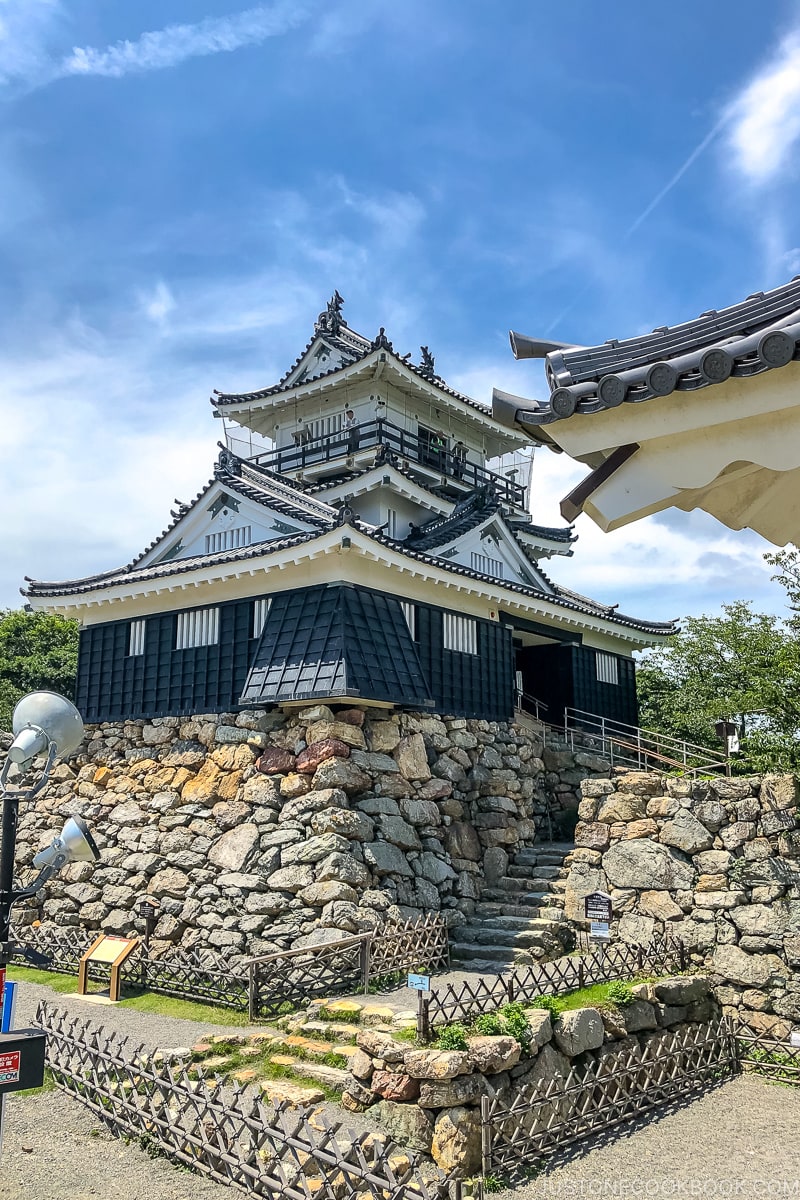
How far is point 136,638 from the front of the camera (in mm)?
19547

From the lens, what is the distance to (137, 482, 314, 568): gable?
19.4m

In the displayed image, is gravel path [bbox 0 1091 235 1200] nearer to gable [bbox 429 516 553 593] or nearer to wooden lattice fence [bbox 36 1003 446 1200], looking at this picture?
wooden lattice fence [bbox 36 1003 446 1200]

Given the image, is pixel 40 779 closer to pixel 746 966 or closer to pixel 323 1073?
pixel 323 1073

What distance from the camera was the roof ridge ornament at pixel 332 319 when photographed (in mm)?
26797

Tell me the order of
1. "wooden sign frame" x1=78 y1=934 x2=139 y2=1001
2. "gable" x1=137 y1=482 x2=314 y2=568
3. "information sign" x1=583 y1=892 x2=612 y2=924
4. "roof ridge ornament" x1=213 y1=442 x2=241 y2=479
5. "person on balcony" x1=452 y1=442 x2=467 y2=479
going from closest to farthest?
1. "information sign" x1=583 y1=892 x2=612 y2=924
2. "wooden sign frame" x1=78 y1=934 x2=139 y2=1001
3. "gable" x1=137 y1=482 x2=314 y2=568
4. "roof ridge ornament" x1=213 y1=442 x2=241 y2=479
5. "person on balcony" x1=452 y1=442 x2=467 y2=479

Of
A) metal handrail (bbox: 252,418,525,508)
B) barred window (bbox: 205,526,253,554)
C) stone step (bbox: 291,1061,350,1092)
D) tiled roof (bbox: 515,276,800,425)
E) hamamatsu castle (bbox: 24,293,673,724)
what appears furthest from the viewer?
metal handrail (bbox: 252,418,525,508)

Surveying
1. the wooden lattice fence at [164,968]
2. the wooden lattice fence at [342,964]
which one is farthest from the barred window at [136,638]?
the wooden lattice fence at [342,964]

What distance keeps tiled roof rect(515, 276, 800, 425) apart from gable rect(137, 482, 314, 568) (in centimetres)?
1461


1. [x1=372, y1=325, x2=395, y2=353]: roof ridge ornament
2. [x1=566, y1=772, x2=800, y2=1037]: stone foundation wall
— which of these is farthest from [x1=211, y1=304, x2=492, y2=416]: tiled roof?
[x1=566, y1=772, x2=800, y2=1037]: stone foundation wall

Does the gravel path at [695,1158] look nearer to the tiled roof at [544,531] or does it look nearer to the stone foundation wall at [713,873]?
the stone foundation wall at [713,873]

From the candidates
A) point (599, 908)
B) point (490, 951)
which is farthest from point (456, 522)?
point (599, 908)

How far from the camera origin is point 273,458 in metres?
25.5

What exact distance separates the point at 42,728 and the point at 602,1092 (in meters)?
8.11

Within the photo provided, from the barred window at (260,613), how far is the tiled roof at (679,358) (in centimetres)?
1330
